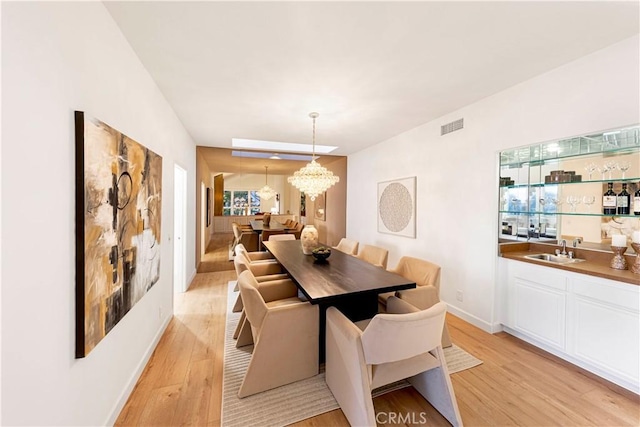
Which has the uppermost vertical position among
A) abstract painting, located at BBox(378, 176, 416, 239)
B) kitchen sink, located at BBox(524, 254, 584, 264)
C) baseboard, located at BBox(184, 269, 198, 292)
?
abstract painting, located at BBox(378, 176, 416, 239)

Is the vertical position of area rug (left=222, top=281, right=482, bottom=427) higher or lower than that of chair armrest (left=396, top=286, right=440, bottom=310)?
lower

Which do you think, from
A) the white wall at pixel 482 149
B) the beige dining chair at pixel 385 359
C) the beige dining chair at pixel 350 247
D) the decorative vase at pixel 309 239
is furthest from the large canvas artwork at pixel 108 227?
the white wall at pixel 482 149

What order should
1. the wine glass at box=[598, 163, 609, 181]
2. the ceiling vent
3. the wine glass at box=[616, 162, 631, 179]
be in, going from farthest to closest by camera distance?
the ceiling vent, the wine glass at box=[598, 163, 609, 181], the wine glass at box=[616, 162, 631, 179]

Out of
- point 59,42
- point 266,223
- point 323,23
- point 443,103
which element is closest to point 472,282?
point 443,103

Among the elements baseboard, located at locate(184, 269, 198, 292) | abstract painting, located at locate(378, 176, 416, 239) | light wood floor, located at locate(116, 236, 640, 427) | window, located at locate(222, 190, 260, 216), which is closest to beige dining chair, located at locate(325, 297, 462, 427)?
light wood floor, located at locate(116, 236, 640, 427)

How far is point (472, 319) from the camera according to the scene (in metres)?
→ 3.08

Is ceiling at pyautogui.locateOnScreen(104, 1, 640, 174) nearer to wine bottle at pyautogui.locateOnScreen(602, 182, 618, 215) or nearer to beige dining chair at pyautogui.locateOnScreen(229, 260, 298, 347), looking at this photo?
wine bottle at pyautogui.locateOnScreen(602, 182, 618, 215)

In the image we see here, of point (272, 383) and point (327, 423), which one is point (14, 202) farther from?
point (327, 423)

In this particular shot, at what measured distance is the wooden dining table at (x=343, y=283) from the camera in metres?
2.00

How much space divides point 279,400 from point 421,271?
68.7 inches

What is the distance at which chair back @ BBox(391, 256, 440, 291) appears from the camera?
253cm

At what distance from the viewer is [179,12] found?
1.62 m

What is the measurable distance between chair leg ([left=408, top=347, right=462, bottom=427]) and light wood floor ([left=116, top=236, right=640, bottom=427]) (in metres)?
0.06

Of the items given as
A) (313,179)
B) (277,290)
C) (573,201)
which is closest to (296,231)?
(313,179)
